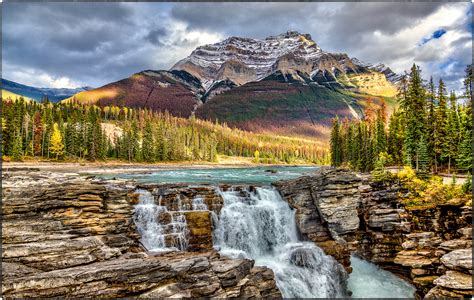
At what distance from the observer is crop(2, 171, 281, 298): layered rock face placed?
14691mm

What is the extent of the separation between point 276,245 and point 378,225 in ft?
35.4

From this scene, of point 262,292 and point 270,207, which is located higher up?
point 270,207

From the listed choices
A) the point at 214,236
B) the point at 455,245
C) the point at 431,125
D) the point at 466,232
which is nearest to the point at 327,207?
the point at 455,245

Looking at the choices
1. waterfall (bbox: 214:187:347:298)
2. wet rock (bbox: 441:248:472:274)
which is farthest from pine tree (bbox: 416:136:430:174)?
wet rock (bbox: 441:248:472:274)

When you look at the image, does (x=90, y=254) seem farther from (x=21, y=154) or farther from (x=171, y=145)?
(x=171, y=145)

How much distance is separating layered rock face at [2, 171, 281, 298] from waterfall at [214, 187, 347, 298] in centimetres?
295

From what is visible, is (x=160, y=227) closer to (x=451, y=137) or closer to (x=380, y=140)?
(x=451, y=137)

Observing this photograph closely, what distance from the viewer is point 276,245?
27859 millimetres

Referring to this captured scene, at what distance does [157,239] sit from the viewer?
80.5ft

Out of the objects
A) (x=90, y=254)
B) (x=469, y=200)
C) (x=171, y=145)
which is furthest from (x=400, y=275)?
(x=171, y=145)

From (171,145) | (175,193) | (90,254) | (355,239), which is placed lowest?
(355,239)

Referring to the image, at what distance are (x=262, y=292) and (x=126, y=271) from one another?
368 inches

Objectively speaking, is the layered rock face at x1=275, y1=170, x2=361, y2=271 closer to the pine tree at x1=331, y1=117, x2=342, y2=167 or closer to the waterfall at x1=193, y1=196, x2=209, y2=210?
the waterfall at x1=193, y1=196, x2=209, y2=210

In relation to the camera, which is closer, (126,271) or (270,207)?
(126,271)
